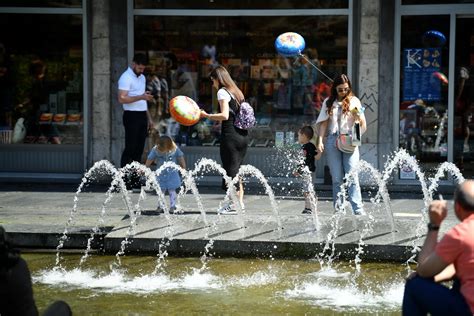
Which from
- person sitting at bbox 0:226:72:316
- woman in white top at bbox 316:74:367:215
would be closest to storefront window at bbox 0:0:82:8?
woman in white top at bbox 316:74:367:215

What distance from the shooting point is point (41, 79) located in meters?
15.0

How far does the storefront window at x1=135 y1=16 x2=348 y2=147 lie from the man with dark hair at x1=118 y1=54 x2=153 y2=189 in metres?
1.92

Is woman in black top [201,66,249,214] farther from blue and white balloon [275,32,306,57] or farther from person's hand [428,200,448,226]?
person's hand [428,200,448,226]

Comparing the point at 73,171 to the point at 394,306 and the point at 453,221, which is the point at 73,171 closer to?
the point at 453,221

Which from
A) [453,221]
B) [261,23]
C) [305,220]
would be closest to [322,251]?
[305,220]

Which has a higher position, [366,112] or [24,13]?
[24,13]

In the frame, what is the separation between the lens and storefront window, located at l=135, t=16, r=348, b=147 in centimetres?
1452

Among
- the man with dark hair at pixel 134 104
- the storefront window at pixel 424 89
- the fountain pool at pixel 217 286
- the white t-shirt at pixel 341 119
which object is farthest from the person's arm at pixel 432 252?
the storefront window at pixel 424 89

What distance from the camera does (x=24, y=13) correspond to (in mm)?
14781

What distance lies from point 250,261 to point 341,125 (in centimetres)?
202

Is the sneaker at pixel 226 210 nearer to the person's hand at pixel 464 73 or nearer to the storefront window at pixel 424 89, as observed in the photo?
the storefront window at pixel 424 89

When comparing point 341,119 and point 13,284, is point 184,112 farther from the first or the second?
point 13,284

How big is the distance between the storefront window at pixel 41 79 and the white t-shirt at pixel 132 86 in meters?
2.21

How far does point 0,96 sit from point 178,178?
5.58 m
